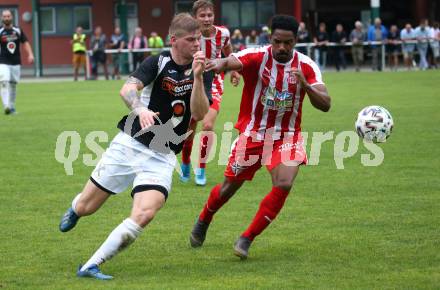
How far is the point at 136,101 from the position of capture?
6.77 m

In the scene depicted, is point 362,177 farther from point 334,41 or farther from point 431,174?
point 334,41

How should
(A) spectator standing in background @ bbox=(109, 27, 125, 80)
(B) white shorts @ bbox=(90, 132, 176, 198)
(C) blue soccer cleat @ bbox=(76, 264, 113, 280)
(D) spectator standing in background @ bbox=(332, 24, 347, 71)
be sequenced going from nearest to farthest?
(C) blue soccer cleat @ bbox=(76, 264, 113, 280) → (B) white shorts @ bbox=(90, 132, 176, 198) → (A) spectator standing in background @ bbox=(109, 27, 125, 80) → (D) spectator standing in background @ bbox=(332, 24, 347, 71)

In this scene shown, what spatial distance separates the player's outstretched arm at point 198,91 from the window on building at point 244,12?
39624mm

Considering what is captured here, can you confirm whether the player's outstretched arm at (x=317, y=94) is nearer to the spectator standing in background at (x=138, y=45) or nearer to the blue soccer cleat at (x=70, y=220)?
the blue soccer cleat at (x=70, y=220)

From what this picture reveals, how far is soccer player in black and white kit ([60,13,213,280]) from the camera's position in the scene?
22.0ft

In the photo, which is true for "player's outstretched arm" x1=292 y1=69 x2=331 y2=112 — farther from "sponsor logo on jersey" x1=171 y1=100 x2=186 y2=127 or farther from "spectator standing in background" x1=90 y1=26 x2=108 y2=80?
"spectator standing in background" x1=90 y1=26 x2=108 y2=80

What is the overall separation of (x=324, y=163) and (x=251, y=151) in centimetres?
550

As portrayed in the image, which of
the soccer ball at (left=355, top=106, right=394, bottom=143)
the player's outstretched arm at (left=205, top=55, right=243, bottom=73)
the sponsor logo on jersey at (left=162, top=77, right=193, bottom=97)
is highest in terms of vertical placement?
the player's outstretched arm at (left=205, top=55, right=243, bottom=73)

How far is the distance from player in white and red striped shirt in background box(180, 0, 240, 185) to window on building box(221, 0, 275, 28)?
3466cm

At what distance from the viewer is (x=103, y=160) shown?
7.09m

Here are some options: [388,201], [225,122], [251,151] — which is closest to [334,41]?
[225,122]

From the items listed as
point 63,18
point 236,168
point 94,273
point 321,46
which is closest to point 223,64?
point 236,168

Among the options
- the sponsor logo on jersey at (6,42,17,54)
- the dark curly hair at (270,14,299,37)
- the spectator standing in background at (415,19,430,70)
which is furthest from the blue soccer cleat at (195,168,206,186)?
the spectator standing in background at (415,19,430,70)

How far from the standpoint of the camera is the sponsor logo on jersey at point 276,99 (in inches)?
296
